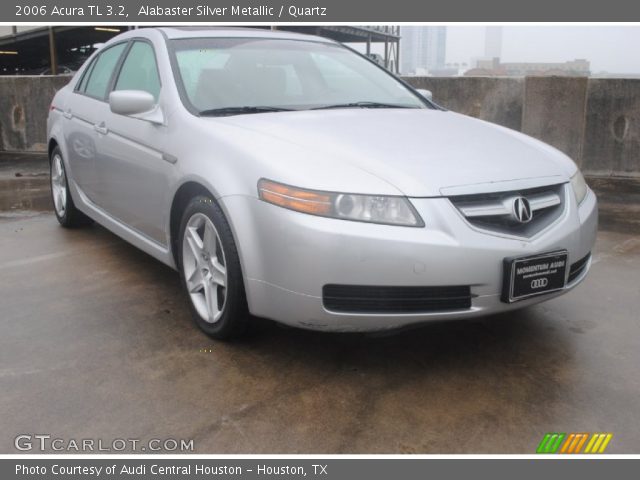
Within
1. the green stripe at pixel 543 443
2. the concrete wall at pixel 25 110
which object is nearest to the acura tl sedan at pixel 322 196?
the green stripe at pixel 543 443

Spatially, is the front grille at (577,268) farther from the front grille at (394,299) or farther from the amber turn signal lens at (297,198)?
the amber turn signal lens at (297,198)

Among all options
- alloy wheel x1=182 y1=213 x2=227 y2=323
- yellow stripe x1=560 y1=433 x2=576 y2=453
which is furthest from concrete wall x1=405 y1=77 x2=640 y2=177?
yellow stripe x1=560 y1=433 x2=576 y2=453

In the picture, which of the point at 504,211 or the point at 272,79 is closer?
the point at 504,211

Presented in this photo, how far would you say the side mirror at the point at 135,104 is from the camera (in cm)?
352

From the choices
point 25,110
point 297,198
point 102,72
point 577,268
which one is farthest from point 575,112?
point 25,110

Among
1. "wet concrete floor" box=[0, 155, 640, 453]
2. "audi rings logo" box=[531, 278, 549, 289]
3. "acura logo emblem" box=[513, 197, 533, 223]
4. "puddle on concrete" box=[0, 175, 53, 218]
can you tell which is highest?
"acura logo emblem" box=[513, 197, 533, 223]

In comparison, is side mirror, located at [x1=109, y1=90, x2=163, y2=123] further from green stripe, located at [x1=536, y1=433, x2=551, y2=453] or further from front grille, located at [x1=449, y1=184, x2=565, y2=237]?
green stripe, located at [x1=536, y1=433, x2=551, y2=453]

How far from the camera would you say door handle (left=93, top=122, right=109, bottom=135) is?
13.8ft


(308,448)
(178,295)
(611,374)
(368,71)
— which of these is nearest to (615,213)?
(368,71)

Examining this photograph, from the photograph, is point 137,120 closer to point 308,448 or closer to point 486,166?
point 486,166

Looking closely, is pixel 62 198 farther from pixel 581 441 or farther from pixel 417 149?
pixel 581 441

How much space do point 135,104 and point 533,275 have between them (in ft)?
7.01

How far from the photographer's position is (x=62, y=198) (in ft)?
17.6

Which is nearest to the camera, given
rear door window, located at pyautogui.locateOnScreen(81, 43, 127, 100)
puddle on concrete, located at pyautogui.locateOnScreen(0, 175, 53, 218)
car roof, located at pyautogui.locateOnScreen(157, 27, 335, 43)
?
car roof, located at pyautogui.locateOnScreen(157, 27, 335, 43)
